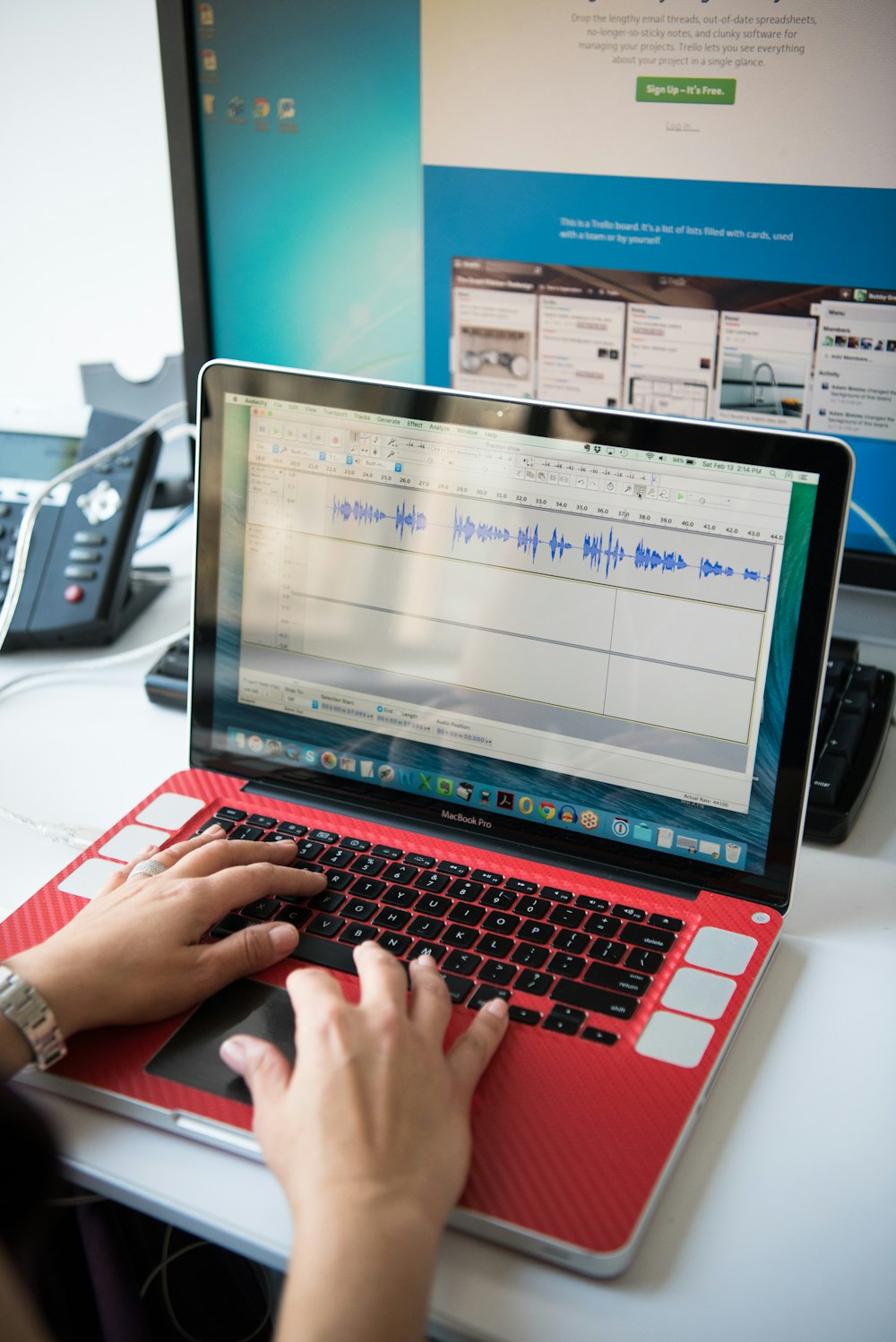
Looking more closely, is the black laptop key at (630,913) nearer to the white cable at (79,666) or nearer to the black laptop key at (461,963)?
the black laptop key at (461,963)

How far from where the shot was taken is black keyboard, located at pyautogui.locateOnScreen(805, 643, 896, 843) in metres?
0.82

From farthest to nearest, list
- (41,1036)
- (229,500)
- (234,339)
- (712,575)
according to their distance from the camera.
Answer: (234,339), (229,500), (712,575), (41,1036)

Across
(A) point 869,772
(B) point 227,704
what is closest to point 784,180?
(A) point 869,772

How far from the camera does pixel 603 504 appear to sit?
729 mm

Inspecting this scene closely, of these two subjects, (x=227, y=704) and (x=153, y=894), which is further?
(x=227, y=704)

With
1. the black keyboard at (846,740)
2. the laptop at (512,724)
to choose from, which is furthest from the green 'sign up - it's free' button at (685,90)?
the black keyboard at (846,740)

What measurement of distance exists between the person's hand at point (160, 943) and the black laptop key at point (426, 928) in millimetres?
70

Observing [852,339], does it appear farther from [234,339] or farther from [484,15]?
[234,339]

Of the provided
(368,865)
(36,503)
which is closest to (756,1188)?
(368,865)

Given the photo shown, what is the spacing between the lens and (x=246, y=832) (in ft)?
2.65

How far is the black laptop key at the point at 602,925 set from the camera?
2.32 ft

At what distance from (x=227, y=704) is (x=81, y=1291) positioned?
468 millimetres

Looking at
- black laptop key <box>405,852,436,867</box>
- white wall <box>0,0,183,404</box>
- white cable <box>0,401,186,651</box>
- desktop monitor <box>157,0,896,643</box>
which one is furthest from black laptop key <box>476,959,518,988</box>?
white wall <box>0,0,183,404</box>

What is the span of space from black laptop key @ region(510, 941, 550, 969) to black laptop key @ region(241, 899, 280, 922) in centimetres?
15
